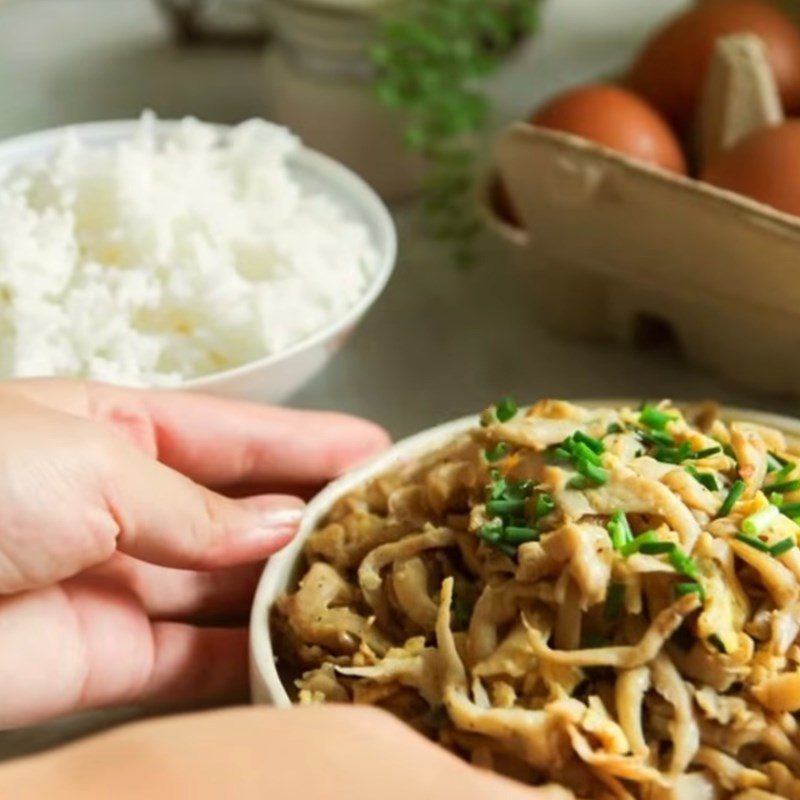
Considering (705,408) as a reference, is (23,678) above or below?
below

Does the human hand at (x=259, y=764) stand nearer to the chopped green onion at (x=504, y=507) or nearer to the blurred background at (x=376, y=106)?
the chopped green onion at (x=504, y=507)

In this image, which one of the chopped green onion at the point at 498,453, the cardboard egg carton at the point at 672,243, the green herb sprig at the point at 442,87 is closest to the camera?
the chopped green onion at the point at 498,453

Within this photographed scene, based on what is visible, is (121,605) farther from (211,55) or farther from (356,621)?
(211,55)

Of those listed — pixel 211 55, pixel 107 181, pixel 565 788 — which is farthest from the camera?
pixel 211 55

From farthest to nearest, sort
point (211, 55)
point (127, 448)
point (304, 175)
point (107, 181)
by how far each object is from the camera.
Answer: point (211, 55) < point (304, 175) < point (107, 181) < point (127, 448)

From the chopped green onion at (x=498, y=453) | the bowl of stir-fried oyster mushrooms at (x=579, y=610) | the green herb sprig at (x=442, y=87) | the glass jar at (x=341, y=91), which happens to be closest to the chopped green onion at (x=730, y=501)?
the bowl of stir-fried oyster mushrooms at (x=579, y=610)

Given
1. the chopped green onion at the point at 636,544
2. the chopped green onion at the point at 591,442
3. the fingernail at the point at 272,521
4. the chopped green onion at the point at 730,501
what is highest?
the chopped green onion at the point at 591,442

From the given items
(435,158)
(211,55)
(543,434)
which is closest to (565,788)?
(543,434)

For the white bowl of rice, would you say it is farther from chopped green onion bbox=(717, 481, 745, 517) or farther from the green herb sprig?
chopped green onion bbox=(717, 481, 745, 517)
